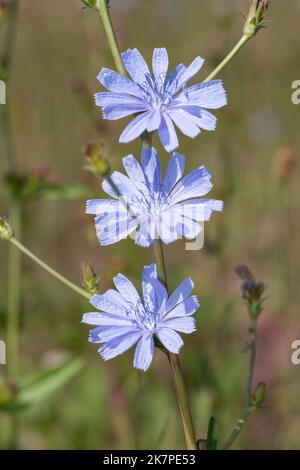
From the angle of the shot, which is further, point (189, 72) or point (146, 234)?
point (189, 72)

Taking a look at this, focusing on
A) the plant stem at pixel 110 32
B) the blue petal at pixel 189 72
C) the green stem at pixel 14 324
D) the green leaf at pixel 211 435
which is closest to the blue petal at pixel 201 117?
the blue petal at pixel 189 72

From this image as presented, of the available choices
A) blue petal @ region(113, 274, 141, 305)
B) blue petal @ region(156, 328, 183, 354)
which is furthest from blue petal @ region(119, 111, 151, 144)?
blue petal @ region(156, 328, 183, 354)

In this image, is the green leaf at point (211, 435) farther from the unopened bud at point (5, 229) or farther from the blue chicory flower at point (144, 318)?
the unopened bud at point (5, 229)

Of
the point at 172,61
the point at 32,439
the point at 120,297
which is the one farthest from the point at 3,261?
the point at 120,297

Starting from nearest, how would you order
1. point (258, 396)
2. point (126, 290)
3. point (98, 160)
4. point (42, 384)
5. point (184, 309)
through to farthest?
point (98, 160) → point (184, 309) → point (126, 290) → point (258, 396) → point (42, 384)

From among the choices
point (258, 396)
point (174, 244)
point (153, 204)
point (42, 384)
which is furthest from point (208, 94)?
point (174, 244)

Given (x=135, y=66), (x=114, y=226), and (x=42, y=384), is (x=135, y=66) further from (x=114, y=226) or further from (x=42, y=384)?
(x=42, y=384)
